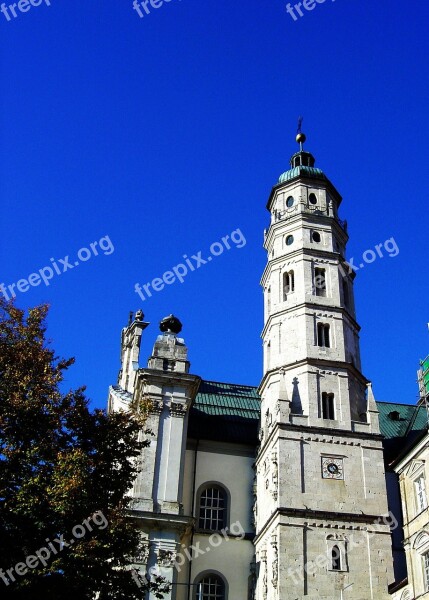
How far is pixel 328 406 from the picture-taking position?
1561 inches

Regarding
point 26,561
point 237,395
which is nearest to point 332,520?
point 237,395

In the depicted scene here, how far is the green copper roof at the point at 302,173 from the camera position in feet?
164

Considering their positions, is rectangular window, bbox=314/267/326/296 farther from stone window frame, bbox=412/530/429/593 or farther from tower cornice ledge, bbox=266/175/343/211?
stone window frame, bbox=412/530/429/593

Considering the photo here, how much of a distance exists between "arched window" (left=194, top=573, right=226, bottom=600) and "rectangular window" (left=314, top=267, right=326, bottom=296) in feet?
61.7

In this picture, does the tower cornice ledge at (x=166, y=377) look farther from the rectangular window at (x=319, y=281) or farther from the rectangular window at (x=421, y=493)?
the rectangular window at (x=421, y=493)

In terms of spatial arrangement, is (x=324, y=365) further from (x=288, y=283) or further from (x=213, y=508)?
(x=213, y=508)

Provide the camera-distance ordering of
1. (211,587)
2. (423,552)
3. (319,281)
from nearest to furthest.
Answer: (423,552), (211,587), (319,281)

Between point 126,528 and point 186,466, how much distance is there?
20682 mm

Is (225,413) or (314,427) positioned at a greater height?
(225,413)

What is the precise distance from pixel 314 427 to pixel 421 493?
288 inches

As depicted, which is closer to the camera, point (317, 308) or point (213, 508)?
point (213, 508)

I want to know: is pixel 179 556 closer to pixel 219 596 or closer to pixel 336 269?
pixel 219 596

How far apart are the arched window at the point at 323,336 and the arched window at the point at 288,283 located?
3.53 meters

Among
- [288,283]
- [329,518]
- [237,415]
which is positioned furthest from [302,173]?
[329,518]
